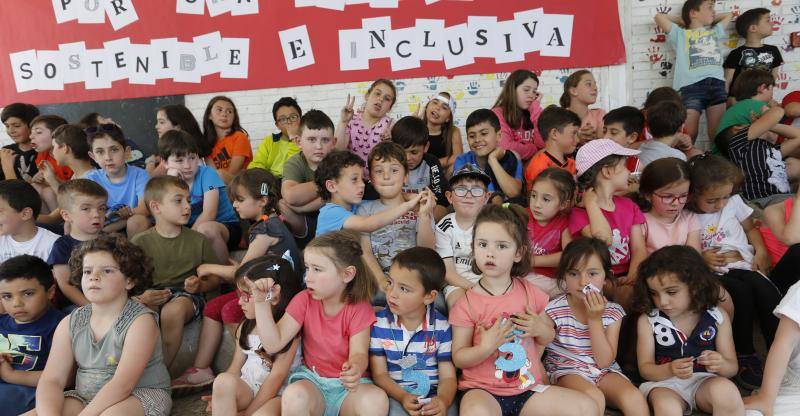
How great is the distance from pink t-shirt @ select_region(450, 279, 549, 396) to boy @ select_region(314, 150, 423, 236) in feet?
1.86

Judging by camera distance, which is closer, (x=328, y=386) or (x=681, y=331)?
(x=328, y=386)

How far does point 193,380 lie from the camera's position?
8.53 ft

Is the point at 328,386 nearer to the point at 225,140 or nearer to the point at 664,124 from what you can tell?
the point at 664,124

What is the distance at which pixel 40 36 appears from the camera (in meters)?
5.10

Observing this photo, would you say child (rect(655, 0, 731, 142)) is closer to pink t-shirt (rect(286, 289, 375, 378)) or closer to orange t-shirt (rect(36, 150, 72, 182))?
pink t-shirt (rect(286, 289, 375, 378))

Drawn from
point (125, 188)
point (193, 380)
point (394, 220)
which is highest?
point (125, 188)

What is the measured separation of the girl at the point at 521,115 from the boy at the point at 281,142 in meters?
1.39

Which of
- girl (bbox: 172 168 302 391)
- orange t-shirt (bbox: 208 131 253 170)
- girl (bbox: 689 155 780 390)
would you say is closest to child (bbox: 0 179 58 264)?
girl (bbox: 172 168 302 391)

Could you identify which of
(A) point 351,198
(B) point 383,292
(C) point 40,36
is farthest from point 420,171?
(C) point 40,36

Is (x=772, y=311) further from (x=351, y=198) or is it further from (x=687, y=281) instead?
(x=351, y=198)

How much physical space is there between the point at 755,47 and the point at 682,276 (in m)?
3.30

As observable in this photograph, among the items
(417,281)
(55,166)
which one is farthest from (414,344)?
(55,166)

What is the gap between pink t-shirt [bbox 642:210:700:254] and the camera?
2793 mm

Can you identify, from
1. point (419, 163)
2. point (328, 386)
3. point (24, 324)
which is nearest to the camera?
point (328, 386)
